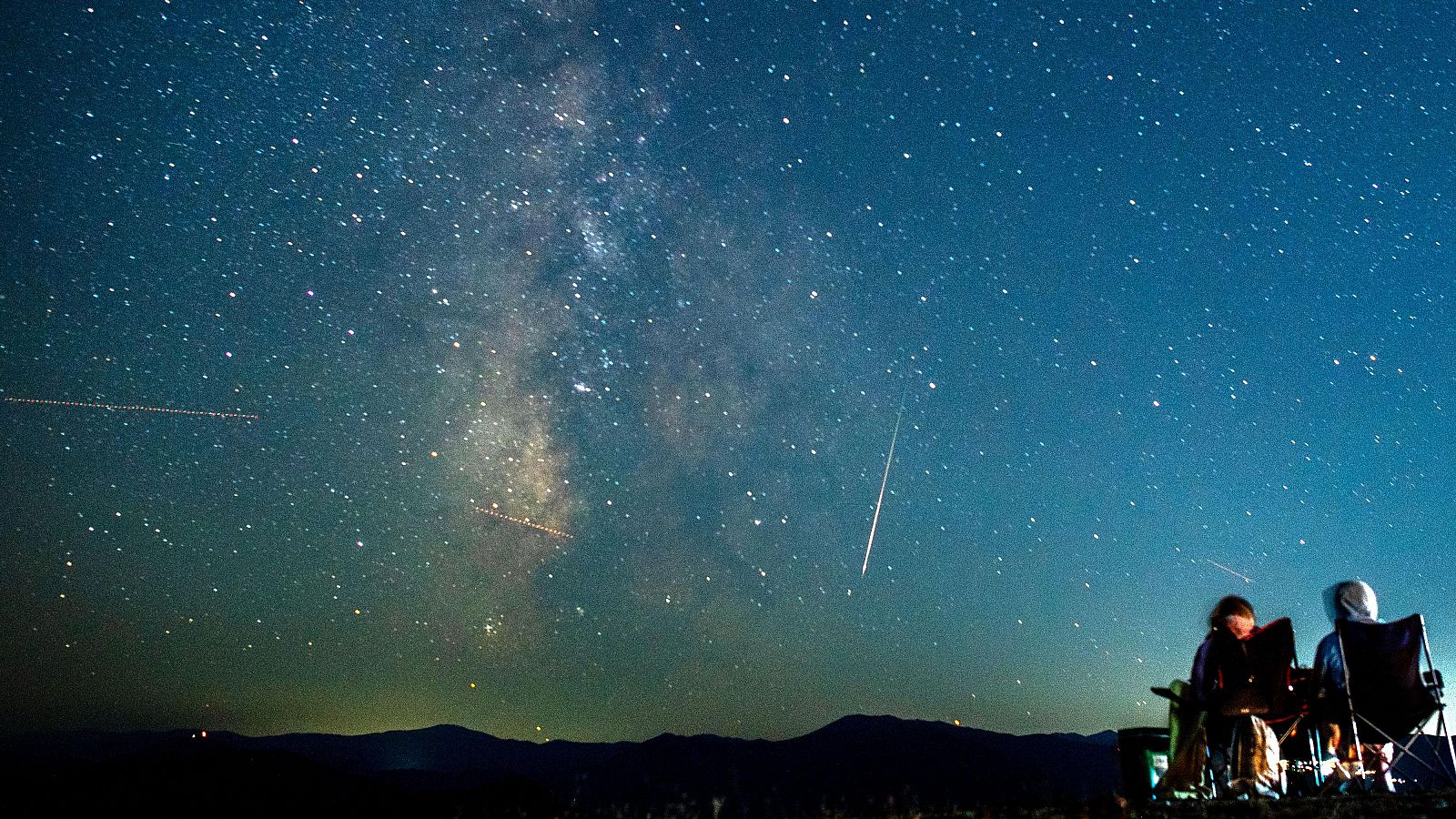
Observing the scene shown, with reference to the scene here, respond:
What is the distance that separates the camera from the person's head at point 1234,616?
6.08m

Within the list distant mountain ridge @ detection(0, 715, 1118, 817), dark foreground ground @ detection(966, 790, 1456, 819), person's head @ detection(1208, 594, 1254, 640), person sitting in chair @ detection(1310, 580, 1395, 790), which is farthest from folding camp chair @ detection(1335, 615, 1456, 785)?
distant mountain ridge @ detection(0, 715, 1118, 817)

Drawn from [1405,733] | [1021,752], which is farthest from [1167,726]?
[1021,752]

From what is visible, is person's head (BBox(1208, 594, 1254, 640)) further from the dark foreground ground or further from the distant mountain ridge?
the distant mountain ridge

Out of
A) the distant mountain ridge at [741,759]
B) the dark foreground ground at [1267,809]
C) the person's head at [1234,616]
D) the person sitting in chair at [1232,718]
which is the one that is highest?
the person's head at [1234,616]

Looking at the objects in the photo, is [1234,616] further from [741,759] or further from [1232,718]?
[741,759]

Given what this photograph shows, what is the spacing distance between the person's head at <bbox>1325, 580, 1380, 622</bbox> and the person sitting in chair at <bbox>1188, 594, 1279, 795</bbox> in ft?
4.46

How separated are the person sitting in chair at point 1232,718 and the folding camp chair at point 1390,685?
34.3 inches

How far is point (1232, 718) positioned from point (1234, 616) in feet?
3.25

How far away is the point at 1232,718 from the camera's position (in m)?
5.53

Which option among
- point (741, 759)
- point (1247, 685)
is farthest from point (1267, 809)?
point (741, 759)

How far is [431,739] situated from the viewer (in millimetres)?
127312

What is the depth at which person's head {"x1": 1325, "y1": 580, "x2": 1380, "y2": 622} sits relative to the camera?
648 cm

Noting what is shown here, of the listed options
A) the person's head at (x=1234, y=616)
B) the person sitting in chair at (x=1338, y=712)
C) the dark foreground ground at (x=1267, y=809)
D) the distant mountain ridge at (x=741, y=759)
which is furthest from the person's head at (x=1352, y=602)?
the distant mountain ridge at (x=741, y=759)

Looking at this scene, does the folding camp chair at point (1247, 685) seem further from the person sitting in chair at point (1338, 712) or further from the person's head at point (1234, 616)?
the person sitting in chair at point (1338, 712)
